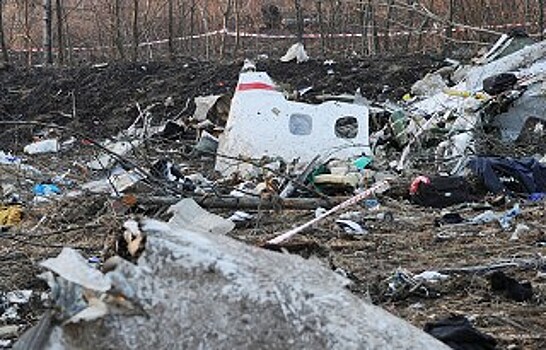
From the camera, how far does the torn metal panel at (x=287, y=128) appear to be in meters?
8.69

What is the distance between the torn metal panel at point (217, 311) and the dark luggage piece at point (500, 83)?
7.06 m

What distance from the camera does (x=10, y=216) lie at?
647 cm

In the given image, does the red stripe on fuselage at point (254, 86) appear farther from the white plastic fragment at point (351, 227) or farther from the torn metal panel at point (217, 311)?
the torn metal panel at point (217, 311)

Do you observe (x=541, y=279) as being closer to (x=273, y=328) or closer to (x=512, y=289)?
(x=512, y=289)

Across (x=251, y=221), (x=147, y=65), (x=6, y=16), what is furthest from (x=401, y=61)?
(x=6, y=16)

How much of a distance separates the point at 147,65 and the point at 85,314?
12.7 meters

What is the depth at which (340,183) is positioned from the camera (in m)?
7.20

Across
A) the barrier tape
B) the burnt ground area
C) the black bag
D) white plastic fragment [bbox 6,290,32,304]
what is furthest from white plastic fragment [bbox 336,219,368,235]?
the barrier tape

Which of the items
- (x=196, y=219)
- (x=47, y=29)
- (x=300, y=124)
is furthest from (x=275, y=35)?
(x=196, y=219)

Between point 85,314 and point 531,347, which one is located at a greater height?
point 85,314

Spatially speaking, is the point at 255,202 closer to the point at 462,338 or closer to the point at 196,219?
the point at 196,219

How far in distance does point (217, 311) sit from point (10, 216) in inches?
175

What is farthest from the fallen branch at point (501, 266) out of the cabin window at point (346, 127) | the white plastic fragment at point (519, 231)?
the cabin window at point (346, 127)

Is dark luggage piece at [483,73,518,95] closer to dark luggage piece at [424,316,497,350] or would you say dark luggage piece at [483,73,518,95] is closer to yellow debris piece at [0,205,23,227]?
yellow debris piece at [0,205,23,227]
